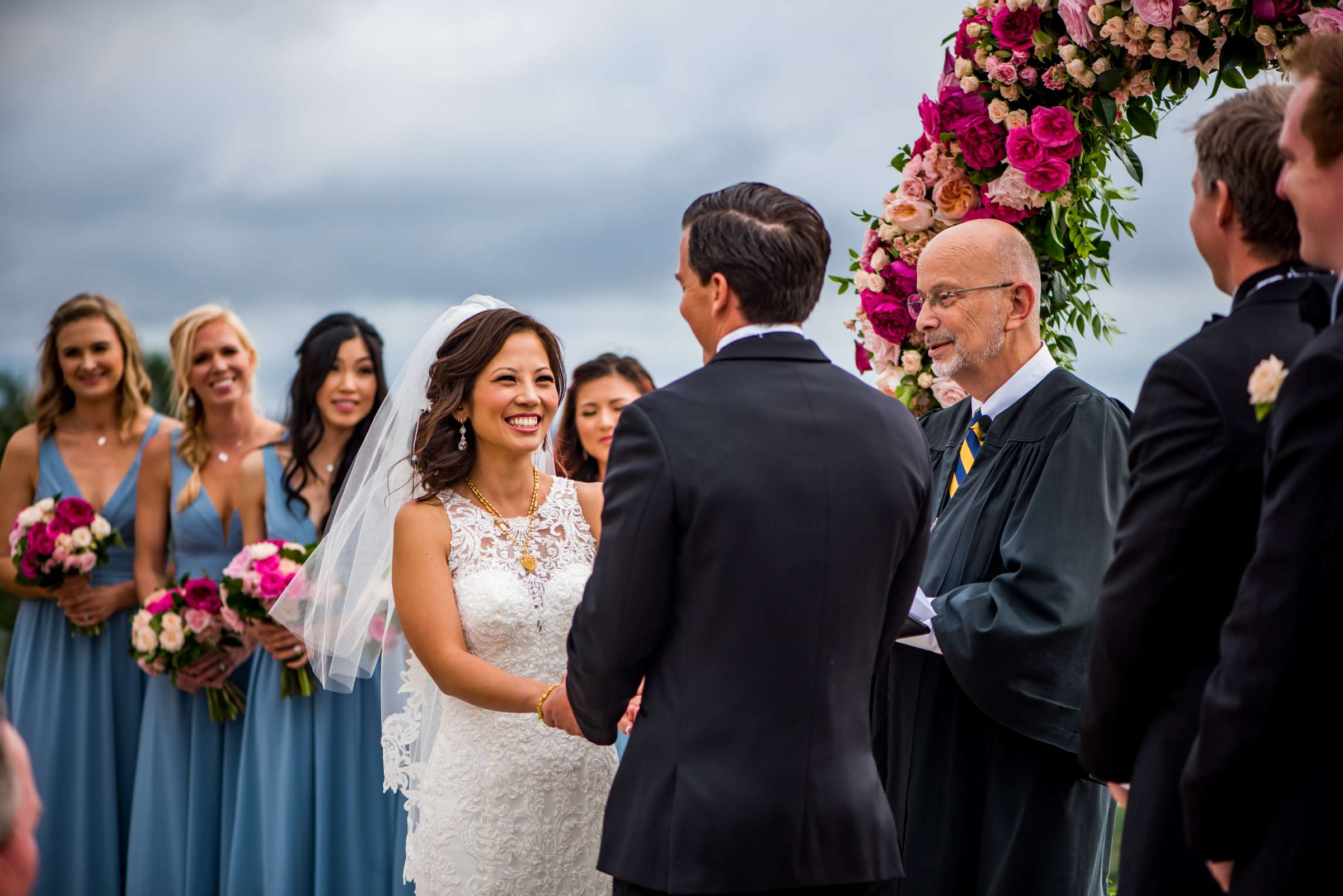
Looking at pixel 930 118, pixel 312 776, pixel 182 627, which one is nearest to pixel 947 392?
pixel 930 118

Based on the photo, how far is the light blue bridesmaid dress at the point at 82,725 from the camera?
20.9 feet

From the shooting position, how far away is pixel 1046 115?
440 centimetres

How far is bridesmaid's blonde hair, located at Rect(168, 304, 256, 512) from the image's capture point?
21.3 feet

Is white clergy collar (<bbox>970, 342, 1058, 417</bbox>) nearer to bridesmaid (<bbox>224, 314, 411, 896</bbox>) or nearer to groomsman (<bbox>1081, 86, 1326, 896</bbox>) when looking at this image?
groomsman (<bbox>1081, 86, 1326, 896</bbox>)

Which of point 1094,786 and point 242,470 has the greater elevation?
point 242,470

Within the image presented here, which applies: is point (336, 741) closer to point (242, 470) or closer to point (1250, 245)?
point (242, 470)

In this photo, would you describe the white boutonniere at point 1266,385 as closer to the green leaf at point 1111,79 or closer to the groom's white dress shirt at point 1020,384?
the groom's white dress shirt at point 1020,384

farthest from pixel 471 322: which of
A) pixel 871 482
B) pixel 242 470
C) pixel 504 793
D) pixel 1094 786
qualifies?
pixel 242 470

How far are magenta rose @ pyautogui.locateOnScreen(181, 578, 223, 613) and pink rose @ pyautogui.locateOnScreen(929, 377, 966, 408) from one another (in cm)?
336

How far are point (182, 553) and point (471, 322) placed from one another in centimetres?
307

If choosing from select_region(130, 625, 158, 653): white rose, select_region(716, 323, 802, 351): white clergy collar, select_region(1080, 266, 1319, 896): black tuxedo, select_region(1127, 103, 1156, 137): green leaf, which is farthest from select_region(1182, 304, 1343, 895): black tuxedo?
select_region(130, 625, 158, 653): white rose

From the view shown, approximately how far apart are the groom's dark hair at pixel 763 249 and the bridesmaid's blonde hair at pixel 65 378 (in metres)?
5.02

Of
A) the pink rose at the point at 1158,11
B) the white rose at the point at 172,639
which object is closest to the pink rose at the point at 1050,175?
the pink rose at the point at 1158,11

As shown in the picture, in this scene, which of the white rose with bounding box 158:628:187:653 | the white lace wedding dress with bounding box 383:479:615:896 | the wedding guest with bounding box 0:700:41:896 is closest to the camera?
the wedding guest with bounding box 0:700:41:896
